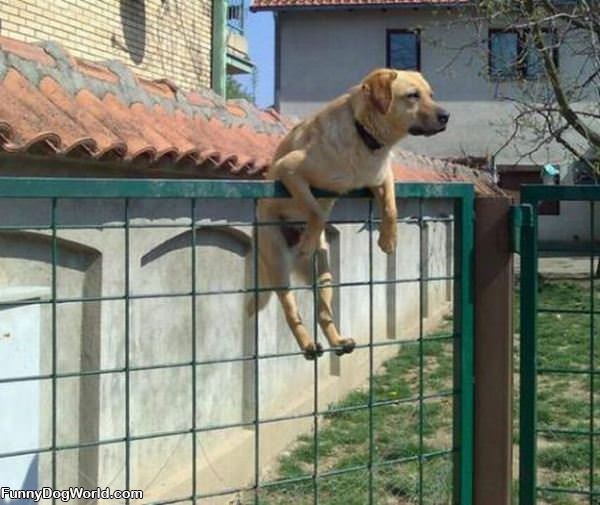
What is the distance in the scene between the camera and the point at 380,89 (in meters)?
3.84

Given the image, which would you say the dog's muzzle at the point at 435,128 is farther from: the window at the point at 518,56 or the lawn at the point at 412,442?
the window at the point at 518,56

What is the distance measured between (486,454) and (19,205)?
2654mm

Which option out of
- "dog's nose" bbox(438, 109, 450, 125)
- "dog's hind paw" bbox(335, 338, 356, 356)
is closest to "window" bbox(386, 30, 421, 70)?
"dog's nose" bbox(438, 109, 450, 125)

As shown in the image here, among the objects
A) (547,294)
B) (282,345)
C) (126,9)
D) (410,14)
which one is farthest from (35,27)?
(410,14)

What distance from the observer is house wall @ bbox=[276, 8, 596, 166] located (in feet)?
89.1

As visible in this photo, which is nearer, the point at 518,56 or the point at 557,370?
the point at 557,370

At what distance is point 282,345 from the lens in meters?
8.41

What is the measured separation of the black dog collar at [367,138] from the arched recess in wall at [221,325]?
2.89 meters

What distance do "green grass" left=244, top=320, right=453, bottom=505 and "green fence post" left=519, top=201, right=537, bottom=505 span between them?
1476mm

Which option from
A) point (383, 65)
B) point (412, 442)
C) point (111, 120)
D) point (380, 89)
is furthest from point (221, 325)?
point (383, 65)

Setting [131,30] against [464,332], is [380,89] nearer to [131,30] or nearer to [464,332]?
[464,332]

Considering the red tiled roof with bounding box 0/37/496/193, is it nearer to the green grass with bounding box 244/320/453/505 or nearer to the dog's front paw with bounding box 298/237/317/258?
the dog's front paw with bounding box 298/237/317/258

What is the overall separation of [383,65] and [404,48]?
A: 2.41ft

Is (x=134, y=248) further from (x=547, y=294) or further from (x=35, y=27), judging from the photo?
(x=547, y=294)
